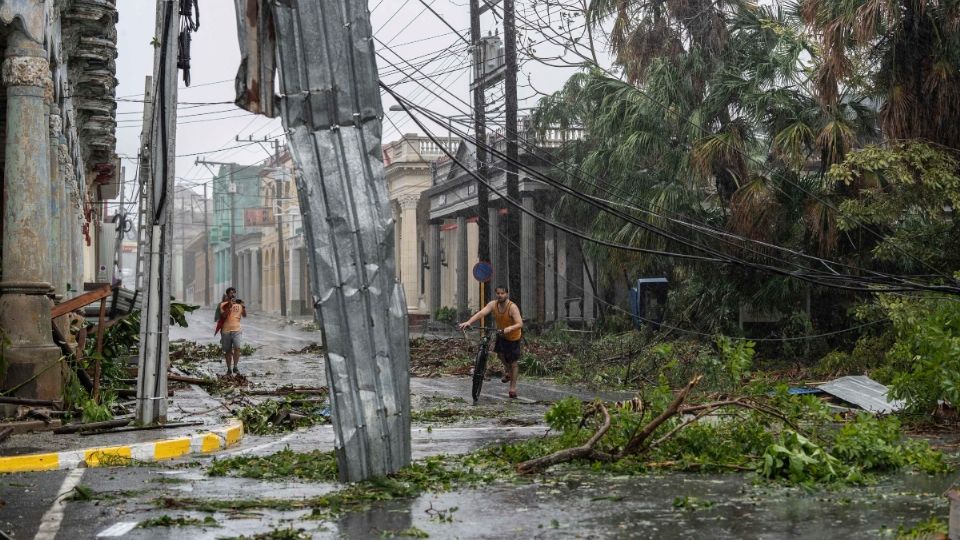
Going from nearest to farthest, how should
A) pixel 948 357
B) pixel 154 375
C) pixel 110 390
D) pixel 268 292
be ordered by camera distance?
pixel 948 357
pixel 154 375
pixel 110 390
pixel 268 292

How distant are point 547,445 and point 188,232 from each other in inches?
5628

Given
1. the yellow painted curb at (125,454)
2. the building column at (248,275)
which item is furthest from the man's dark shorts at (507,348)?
the building column at (248,275)

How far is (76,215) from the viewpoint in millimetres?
31547

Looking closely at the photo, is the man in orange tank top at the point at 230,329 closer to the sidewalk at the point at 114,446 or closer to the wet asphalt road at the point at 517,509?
the sidewalk at the point at 114,446

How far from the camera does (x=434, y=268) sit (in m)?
51.0

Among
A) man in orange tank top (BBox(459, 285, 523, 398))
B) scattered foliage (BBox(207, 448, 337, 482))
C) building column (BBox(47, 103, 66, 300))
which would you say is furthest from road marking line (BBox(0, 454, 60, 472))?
man in orange tank top (BBox(459, 285, 523, 398))

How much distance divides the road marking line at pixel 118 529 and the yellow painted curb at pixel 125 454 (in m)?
3.67

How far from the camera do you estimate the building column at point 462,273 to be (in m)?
46.1

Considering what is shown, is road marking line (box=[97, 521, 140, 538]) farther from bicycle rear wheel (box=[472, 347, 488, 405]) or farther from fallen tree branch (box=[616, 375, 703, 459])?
bicycle rear wheel (box=[472, 347, 488, 405])

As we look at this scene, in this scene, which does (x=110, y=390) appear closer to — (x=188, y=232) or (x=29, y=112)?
(x=29, y=112)

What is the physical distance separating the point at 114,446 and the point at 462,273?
35105 mm

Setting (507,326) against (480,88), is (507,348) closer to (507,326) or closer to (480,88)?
(507,326)

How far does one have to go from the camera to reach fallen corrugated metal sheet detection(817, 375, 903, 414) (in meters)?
15.2

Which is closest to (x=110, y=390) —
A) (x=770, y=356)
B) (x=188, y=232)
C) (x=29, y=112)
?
(x=29, y=112)
